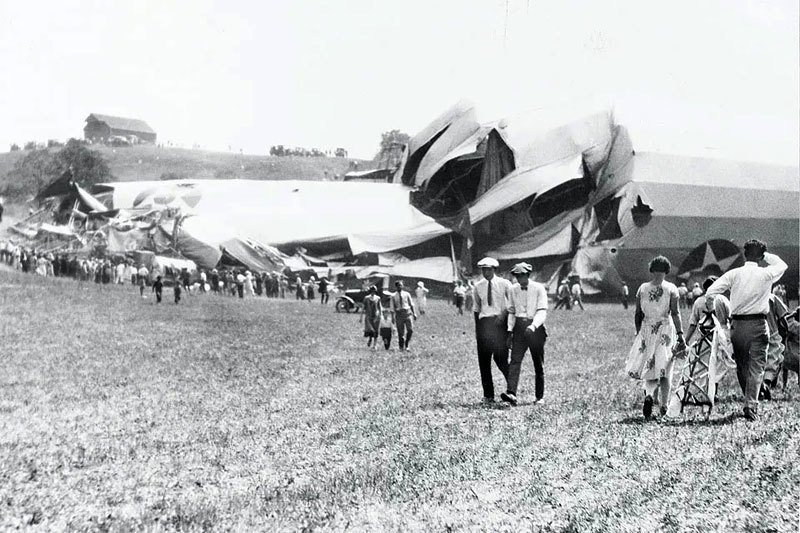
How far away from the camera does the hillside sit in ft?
254

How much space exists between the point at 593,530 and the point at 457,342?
1534 centimetres

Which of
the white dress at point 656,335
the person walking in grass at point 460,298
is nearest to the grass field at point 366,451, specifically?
the white dress at point 656,335

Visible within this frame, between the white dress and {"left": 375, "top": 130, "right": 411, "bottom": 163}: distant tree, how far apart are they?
32882 mm

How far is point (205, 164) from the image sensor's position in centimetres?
8306

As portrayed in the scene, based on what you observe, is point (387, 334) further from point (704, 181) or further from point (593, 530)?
point (704, 181)

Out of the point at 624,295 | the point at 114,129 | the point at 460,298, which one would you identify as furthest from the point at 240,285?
the point at 114,129

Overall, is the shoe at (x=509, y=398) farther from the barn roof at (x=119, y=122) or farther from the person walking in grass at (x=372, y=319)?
the barn roof at (x=119, y=122)

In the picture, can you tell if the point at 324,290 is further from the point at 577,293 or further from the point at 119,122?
the point at 119,122

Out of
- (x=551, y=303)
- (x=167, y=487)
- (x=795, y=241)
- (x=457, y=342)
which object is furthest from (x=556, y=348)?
(x=795, y=241)

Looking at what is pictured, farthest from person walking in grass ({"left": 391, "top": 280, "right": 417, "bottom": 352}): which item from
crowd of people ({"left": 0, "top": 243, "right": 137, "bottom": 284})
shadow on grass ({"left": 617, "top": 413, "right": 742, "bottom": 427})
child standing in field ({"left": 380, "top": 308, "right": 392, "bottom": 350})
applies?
crowd of people ({"left": 0, "top": 243, "right": 137, "bottom": 284})

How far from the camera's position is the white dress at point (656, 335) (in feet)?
28.0

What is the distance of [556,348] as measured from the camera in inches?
722

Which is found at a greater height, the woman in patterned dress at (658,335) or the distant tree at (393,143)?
the distant tree at (393,143)

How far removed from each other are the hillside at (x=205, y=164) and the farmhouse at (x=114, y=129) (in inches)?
59.0
